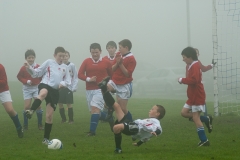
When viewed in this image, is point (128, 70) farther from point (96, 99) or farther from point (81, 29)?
point (81, 29)

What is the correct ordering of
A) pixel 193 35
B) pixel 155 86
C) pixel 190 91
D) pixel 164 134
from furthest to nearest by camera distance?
pixel 193 35, pixel 155 86, pixel 164 134, pixel 190 91

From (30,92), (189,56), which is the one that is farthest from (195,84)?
(30,92)

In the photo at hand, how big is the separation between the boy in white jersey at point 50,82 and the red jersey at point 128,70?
4.45 ft

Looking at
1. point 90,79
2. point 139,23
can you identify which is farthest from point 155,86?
point 90,79

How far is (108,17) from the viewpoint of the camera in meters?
46.2

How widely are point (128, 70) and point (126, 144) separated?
6.44 feet

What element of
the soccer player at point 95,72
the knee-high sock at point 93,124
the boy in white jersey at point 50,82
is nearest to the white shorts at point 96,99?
the soccer player at point 95,72

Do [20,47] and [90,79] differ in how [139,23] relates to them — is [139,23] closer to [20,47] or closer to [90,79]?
[20,47]

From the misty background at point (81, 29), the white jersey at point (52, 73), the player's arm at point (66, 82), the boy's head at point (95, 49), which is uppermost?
the boy's head at point (95, 49)

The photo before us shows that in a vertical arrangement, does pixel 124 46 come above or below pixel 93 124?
above

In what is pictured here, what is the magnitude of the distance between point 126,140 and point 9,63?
37.6 metres

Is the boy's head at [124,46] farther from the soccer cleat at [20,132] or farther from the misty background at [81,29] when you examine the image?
the misty background at [81,29]

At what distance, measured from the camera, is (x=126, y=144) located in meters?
9.92

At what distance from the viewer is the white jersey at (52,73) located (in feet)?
33.4
